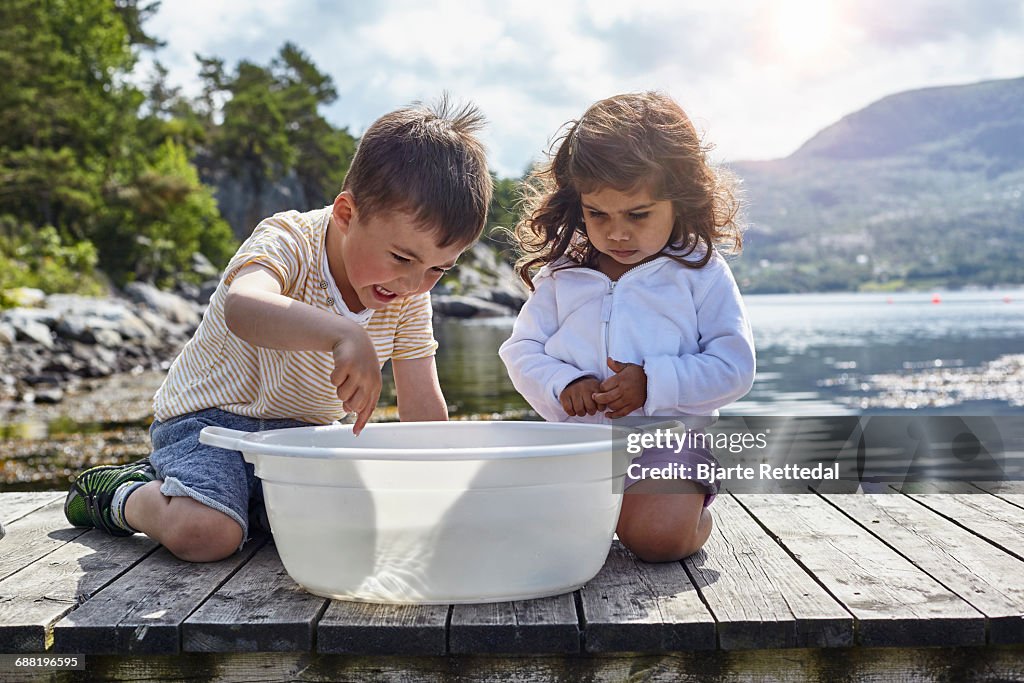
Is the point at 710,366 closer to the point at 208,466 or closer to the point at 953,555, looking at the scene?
the point at 953,555

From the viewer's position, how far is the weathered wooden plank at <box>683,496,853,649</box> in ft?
5.43

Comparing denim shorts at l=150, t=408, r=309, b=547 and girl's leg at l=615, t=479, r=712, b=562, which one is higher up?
denim shorts at l=150, t=408, r=309, b=547

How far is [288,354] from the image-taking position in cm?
236

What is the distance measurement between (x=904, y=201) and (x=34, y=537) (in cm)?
10944

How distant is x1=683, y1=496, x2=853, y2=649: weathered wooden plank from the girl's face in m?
0.73

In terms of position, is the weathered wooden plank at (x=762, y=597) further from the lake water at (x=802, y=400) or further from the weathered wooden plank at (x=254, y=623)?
the lake water at (x=802, y=400)

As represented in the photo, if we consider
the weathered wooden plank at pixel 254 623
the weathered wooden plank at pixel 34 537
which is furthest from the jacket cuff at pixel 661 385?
the weathered wooden plank at pixel 34 537

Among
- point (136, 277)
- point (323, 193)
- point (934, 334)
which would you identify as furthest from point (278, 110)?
point (934, 334)

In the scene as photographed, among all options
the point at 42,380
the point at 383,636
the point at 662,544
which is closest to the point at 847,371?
the point at 42,380

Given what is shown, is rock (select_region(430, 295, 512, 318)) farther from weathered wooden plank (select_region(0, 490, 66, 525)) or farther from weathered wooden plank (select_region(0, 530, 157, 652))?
weathered wooden plank (select_region(0, 530, 157, 652))

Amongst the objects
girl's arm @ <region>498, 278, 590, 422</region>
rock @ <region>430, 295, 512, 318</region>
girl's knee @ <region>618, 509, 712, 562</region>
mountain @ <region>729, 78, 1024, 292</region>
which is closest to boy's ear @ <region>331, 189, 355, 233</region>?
girl's arm @ <region>498, 278, 590, 422</region>

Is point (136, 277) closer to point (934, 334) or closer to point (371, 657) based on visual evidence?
point (934, 334)

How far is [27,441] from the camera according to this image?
267 inches

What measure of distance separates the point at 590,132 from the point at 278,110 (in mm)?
36998
